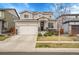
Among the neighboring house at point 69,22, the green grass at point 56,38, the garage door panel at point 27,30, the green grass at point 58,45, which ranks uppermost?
the neighboring house at point 69,22

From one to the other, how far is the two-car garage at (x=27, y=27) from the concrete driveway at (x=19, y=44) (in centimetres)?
14

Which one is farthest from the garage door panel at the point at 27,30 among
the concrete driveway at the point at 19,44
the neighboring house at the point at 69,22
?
the neighboring house at the point at 69,22

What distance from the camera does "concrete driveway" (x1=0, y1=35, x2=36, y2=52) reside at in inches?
206

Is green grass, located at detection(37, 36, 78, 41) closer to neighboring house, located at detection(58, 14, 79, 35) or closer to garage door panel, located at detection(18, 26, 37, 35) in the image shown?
neighboring house, located at detection(58, 14, 79, 35)

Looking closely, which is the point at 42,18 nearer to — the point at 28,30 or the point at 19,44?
the point at 28,30

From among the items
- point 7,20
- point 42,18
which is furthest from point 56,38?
point 7,20

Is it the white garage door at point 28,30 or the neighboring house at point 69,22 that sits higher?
the neighboring house at point 69,22

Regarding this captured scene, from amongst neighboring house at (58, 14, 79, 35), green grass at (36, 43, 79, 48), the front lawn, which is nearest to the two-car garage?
the front lawn

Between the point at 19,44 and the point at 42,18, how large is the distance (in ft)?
3.17

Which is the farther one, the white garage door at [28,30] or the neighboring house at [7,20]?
the white garage door at [28,30]

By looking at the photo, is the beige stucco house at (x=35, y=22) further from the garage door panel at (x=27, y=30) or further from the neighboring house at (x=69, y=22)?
the neighboring house at (x=69, y=22)

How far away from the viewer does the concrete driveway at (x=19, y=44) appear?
5.24 metres

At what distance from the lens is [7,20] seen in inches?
209

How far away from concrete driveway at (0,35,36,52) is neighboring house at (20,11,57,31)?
399mm
